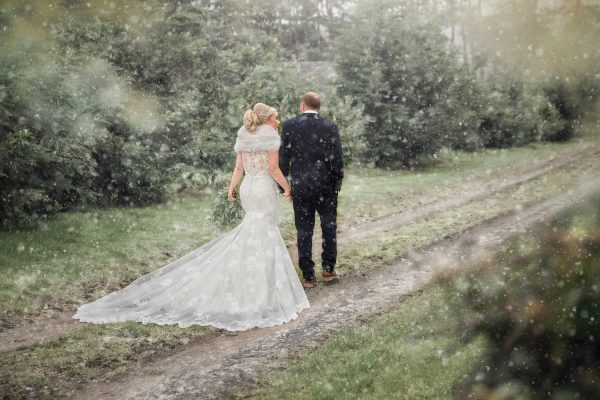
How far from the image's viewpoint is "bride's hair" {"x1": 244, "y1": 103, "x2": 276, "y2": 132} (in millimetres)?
6535

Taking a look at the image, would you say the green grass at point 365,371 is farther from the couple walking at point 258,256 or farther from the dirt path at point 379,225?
the dirt path at point 379,225

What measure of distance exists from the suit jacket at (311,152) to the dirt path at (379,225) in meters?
2.14

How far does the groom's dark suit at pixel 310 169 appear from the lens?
22.3ft

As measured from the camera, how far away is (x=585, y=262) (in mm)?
1744

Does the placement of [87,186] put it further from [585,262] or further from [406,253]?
[585,262]

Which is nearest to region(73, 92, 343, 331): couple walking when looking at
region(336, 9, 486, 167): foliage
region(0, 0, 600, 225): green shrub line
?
region(0, 0, 600, 225): green shrub line

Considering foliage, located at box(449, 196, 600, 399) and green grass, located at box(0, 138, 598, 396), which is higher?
foliage, located at box(449, 196, 600, 399)

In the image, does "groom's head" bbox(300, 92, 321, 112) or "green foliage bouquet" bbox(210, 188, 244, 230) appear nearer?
"groom's head" bbox(300, 92, 321, 112)

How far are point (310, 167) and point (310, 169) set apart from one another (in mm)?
26

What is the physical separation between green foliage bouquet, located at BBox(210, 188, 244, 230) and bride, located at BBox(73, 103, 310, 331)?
92.4 inches

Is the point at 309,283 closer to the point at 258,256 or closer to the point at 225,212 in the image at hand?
the point at 258,256

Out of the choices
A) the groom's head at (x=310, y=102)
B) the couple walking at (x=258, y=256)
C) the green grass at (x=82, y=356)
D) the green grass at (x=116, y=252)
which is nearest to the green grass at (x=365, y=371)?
the couple walking at (x=258, y=256)

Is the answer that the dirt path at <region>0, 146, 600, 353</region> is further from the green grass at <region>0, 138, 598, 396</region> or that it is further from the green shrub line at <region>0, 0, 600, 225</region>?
the green shrub line at <region>0, 0, 600, 225</region>

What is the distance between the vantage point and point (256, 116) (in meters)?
6.59
